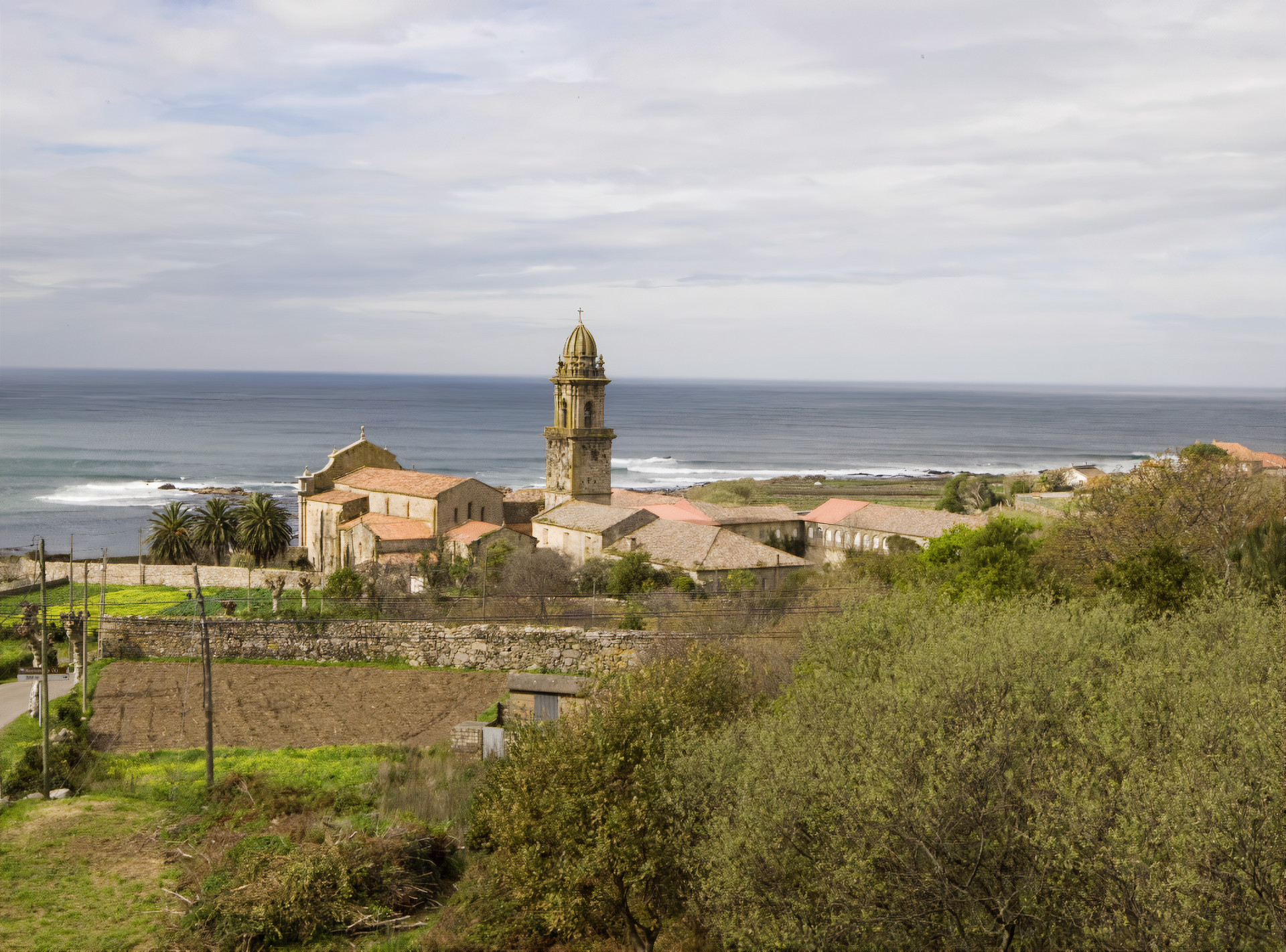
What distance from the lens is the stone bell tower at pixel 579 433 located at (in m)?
51.6

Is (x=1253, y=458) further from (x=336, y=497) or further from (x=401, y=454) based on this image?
(x=401, y=454)

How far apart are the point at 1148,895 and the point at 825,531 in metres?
44.0

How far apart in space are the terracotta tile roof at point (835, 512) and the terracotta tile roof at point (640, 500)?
6.97m

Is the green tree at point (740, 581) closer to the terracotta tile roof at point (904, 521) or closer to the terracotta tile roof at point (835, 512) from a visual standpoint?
the terracotta tile roof at point (904, 521)

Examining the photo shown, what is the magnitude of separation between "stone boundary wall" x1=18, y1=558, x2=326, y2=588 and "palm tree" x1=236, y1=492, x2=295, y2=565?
11.0 feet

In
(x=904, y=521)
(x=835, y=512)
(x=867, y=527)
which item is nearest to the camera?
(x=867, y=527)

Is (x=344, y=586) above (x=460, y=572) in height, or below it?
below

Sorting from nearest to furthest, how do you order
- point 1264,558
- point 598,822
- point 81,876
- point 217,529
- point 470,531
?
point 598,822, point 81,876, point 1264,558, point 470,531, point 217,529

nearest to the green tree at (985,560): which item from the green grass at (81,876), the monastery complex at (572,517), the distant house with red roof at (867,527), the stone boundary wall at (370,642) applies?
the monastery complex at (572,517)

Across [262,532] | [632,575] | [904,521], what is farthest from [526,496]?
[904,521]

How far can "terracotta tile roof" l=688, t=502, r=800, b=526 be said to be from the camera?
49.8 metres

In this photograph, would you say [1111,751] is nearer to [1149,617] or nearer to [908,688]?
[908,688]

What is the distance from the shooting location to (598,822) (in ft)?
45.8

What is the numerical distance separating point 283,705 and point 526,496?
28.7 m
